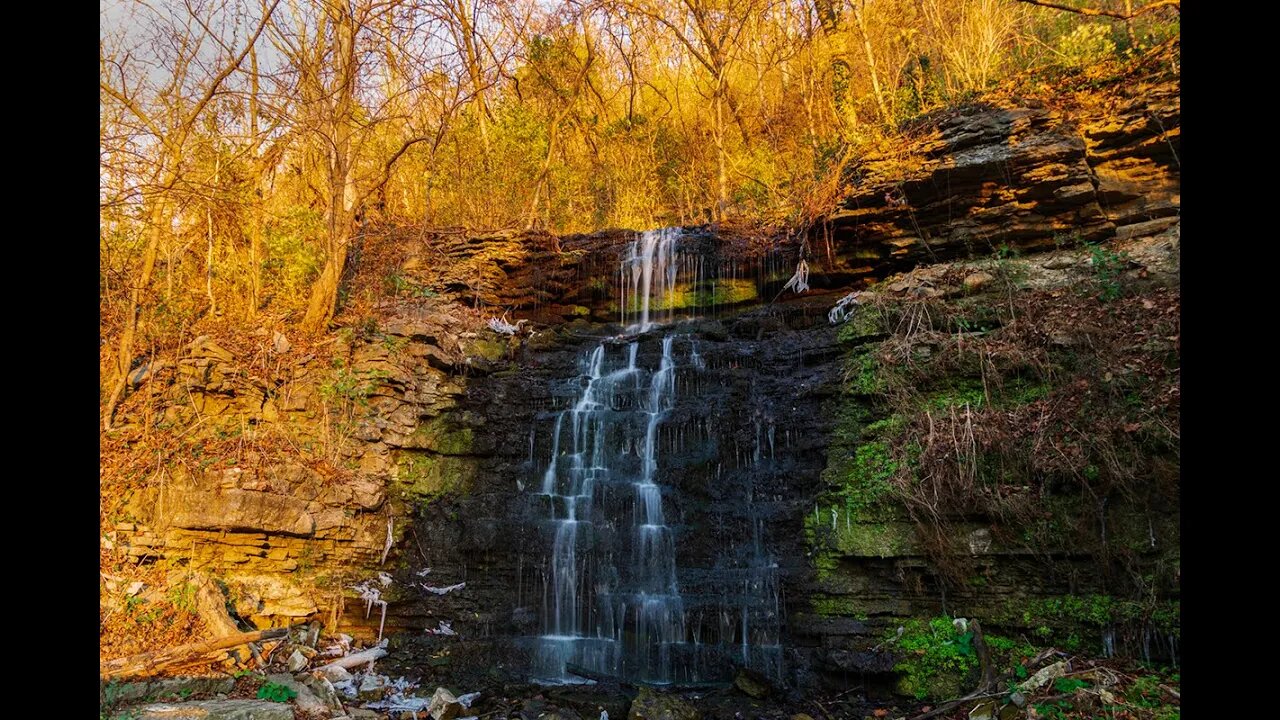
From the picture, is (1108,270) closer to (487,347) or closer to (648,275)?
(648,275)

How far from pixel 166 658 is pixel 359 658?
169 centimetres

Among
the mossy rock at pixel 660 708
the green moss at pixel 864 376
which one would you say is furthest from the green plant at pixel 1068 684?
the green moss at pixel 864 376

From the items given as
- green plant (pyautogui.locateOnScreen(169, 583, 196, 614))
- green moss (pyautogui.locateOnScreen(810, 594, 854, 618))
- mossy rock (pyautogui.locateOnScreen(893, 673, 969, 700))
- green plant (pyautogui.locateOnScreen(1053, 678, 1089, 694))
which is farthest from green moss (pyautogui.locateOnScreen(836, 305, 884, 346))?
green plant (pyautogui.locateOnScreen(169, 583, 196, 614))

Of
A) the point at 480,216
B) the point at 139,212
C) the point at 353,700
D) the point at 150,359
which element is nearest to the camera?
the point at 353,700

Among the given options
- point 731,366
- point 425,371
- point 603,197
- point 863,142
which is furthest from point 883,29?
point 425,371

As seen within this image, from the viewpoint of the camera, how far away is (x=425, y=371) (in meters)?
9.45

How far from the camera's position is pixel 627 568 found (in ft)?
23.2

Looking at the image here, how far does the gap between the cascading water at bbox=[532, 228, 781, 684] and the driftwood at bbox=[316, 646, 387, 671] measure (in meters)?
1.71

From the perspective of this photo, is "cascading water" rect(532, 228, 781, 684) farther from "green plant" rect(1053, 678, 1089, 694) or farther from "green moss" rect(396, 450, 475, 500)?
"green plant" rect(1053, 678, 1089, 694)

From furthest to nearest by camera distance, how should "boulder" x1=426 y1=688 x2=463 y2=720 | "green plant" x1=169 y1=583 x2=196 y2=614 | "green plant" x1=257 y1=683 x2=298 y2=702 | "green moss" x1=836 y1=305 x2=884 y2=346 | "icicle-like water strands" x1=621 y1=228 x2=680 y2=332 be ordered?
"icicle-like water strands" x1=621 y1=228 x2=680 y2=332 < "green moss" x1=836 y1=305 x2=884 y2=346 < "green plant" x1=169 y1=583 x2=196 y2=614 < "boulder" x1=426 y1=688 x2=463 y2=720 < "green plant" x1=257 y1=683 x2=298 y2=702

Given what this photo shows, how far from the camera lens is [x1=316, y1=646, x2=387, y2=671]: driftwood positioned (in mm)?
6402

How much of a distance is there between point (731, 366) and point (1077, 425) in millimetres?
4193
